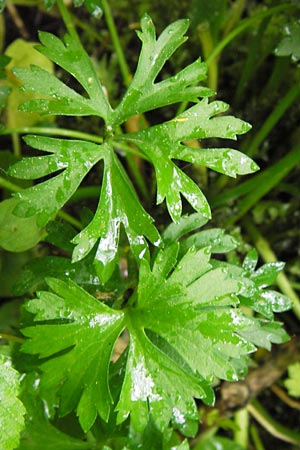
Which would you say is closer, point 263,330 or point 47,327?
point 47,327

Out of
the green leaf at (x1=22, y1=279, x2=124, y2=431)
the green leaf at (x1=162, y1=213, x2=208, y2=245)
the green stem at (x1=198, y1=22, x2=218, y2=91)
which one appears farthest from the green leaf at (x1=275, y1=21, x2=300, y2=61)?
the green leaf at (x1=22, y1=279, x2=124, y2=431)

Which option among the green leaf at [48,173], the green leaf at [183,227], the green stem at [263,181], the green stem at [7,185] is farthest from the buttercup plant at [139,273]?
the green stem at [263,181]

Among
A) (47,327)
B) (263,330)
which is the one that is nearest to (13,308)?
(47,327)

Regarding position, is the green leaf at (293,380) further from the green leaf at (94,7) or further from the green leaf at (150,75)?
the green leaf at (94,7)

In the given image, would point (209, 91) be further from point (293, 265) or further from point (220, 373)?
point (293, 265)

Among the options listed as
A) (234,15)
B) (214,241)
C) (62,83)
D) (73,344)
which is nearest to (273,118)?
(234,15)

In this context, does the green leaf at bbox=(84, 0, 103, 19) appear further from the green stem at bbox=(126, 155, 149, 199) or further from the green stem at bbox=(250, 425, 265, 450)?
the green stem at bbox=(250, 425, 265, 450)
